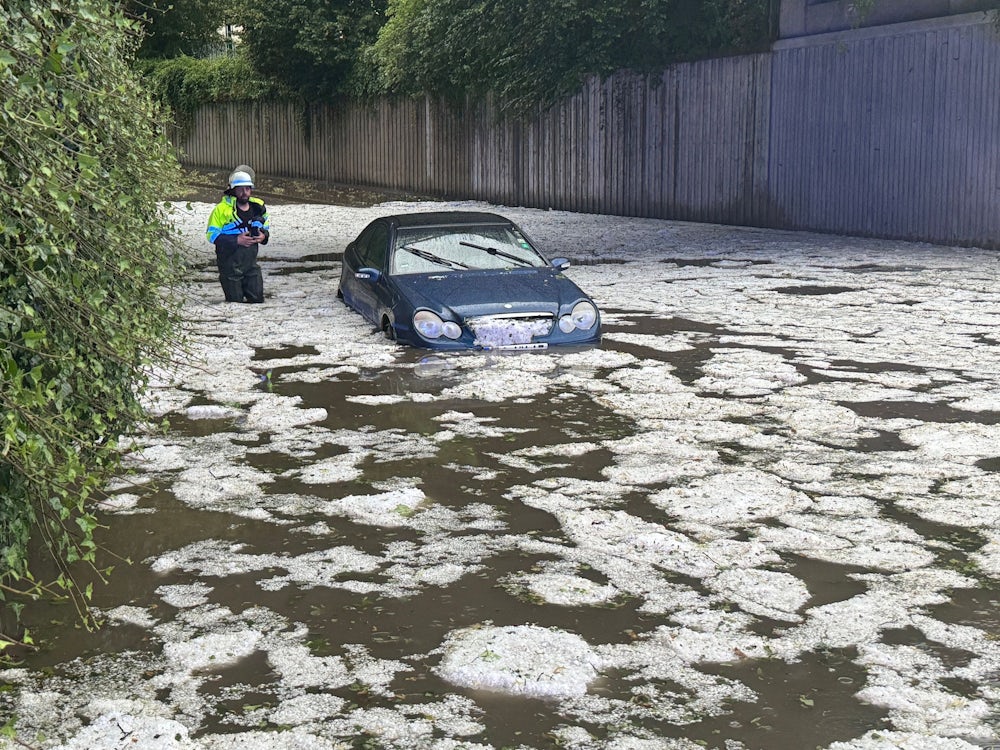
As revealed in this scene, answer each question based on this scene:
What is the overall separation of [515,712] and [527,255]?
806 centimetres

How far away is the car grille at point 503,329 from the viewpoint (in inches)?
422

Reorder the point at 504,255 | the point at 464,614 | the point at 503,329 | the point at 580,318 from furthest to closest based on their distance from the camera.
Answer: the point at 504,255 → the point at 580,318 → the point at 503,329 → the point at 464,614

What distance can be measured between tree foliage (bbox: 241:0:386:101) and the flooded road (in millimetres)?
24548

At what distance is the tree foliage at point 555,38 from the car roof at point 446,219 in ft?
36.8

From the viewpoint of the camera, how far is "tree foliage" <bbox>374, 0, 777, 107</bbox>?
22.8 m

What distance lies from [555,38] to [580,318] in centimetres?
1507

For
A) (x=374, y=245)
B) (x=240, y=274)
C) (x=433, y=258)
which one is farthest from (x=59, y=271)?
(x=240, y=274)

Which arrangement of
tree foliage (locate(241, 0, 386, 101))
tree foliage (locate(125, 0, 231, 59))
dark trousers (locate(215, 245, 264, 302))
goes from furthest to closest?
1. tree foliage (locate(125, 0, 231, 59))
2. tree foliage (locate(241, 0, 386, 101))
3. dark trousers (locate(215, 245, 264, 302))

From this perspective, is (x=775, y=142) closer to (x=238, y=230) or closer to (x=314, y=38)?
(x=238, y=230)

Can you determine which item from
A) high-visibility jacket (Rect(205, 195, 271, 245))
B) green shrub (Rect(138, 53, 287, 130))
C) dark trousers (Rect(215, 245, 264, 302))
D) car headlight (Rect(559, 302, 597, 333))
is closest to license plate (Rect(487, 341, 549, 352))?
car headlight (Rect(559, 302, 597, 333))

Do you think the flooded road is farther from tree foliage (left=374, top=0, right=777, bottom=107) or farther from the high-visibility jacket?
tree foliage (left=374, top=0, right=777, bottom=107)

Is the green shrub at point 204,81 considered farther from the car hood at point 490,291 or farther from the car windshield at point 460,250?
the car hood at point 490,291

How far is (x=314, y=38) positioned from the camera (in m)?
34.0

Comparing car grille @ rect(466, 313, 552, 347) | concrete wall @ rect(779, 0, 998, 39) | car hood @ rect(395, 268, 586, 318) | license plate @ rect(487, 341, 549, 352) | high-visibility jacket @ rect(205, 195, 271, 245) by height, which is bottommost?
license plate @ rect(487, 341, 549, 352)
